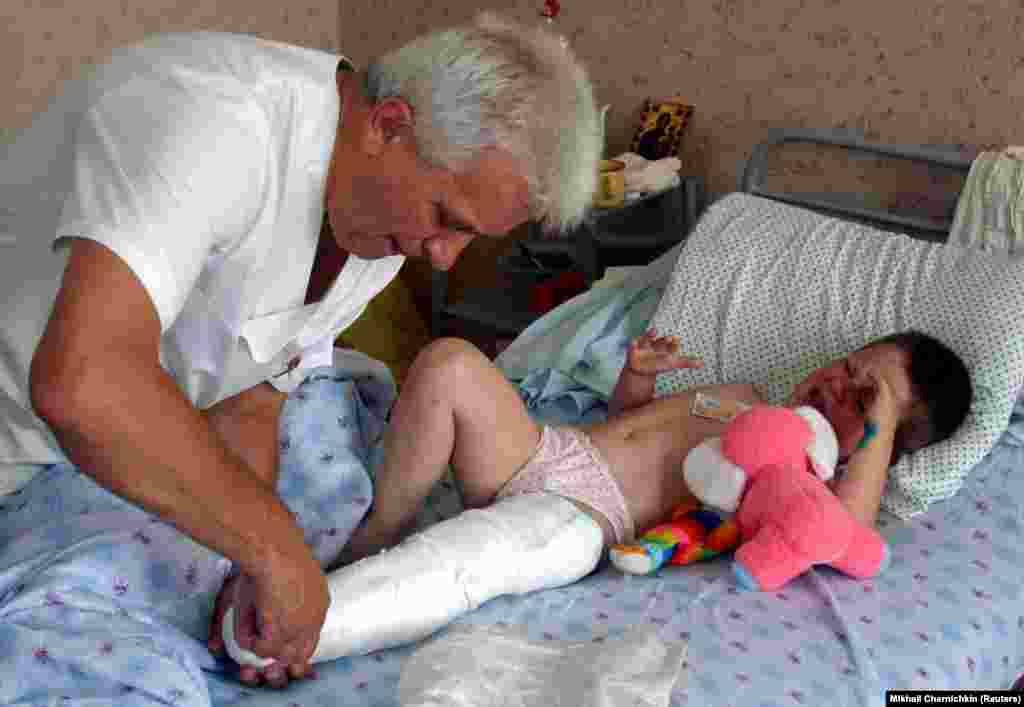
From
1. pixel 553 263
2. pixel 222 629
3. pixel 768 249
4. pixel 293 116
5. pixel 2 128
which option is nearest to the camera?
pixel 293 116

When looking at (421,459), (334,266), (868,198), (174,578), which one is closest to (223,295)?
(334,266)

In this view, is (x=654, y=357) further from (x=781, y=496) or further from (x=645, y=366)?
(x=781, y=496)

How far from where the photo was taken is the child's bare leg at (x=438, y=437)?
1.68 m

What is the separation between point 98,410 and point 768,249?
164cm

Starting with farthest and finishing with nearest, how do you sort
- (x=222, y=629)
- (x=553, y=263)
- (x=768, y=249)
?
(x=553, y=263) → (x=768, y=249) → (x=222, y=629)

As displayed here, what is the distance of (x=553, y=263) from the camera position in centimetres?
308

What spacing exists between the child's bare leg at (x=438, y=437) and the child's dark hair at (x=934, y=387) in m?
0.76

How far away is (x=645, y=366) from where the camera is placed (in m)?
2.00

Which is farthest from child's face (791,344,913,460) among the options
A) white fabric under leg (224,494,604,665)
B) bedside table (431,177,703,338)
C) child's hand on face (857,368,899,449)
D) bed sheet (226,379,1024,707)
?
bedside table (431,177,703,338)

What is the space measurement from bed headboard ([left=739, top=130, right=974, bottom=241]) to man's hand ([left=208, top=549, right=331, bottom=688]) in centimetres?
181

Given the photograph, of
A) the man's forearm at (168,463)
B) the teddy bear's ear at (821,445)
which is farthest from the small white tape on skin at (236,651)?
the teddy bear's ear at (821,445)

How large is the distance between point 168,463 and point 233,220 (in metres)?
0.30

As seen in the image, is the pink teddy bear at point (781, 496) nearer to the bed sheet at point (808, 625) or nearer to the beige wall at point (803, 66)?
the bed sheet at point (808, 625)

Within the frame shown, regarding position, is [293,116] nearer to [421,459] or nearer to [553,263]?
[421,459]
